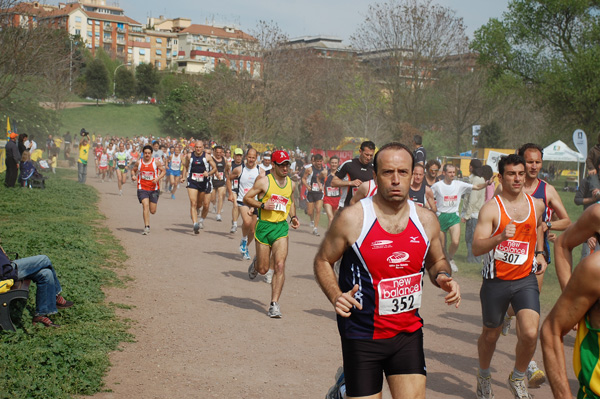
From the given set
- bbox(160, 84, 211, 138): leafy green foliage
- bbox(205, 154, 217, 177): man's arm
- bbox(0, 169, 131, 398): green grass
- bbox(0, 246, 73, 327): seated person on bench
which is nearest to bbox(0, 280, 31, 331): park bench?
bbox(0, 169, 131, 398): green grass

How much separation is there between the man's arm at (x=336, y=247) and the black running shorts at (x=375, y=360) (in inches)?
9.6

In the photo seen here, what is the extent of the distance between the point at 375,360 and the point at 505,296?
2.45 meters

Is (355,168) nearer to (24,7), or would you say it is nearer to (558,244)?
(558,244)

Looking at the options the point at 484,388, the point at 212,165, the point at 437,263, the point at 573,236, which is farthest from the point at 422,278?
the point at 212,165

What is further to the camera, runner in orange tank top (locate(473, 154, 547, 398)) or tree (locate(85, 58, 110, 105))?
tree (locate(85, 58, 110, 105))

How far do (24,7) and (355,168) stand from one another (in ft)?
49.9

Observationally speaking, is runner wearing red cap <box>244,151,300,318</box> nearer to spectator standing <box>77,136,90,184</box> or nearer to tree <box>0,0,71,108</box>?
tree <box>0,0,71,108</box>

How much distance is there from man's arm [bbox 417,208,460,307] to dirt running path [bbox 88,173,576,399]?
7.47 ft

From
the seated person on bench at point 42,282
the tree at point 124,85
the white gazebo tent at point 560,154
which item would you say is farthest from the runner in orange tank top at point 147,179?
the tree at point 124,85

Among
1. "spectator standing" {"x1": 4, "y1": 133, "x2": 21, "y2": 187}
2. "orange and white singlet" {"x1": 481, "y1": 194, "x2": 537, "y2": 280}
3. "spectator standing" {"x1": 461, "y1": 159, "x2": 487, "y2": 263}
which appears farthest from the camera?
"spectator standing" {"x1": 4, "y1": 133, "x2": 21, "y2": 187}

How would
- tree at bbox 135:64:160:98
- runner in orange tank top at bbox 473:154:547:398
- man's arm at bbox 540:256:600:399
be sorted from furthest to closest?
tree at bbox 135:64:160:98, runner in orange tank top at bbox 473:154:547:398, man's arm at bbox 540:256:600:399

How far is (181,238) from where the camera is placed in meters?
16.5

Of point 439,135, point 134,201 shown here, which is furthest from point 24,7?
point 439,135

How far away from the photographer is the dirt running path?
6418 millimetres
